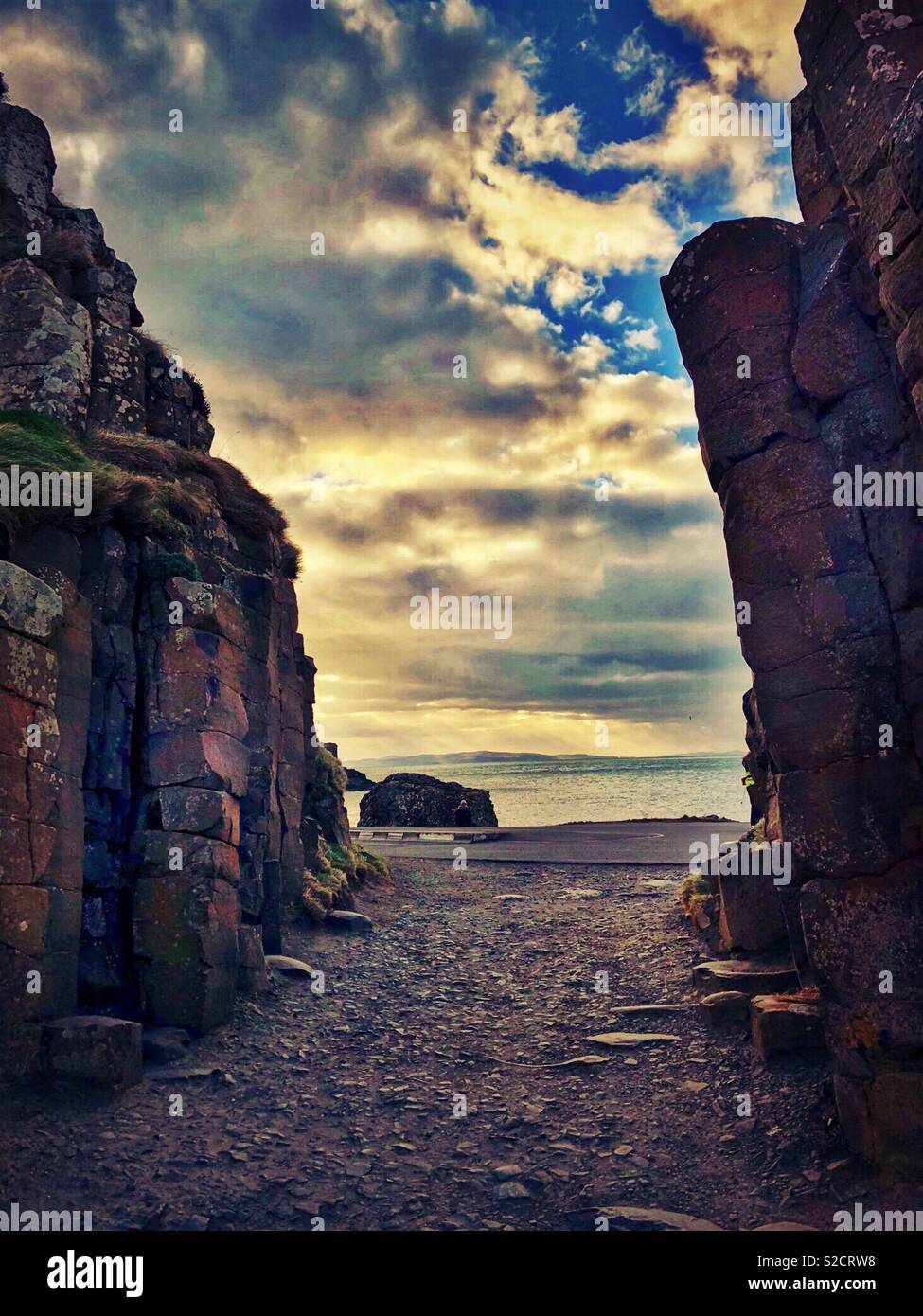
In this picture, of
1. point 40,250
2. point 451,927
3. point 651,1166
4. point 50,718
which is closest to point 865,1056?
point 651,1166

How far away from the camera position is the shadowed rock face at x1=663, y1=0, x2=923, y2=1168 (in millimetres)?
7840

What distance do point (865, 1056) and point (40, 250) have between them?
66.2 ft

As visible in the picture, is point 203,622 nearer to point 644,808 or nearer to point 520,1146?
point 520,1146

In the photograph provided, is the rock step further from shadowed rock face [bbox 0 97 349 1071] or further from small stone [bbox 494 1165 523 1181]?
shadowed rock face [bbox 0 97 349 1071]

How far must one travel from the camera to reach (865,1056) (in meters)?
7.86

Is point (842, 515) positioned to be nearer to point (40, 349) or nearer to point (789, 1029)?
point (789, 1029)

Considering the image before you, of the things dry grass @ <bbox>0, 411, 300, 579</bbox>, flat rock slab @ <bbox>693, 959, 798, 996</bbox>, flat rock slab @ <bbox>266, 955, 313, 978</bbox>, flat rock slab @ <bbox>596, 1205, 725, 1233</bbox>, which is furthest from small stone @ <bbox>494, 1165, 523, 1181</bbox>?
dry grass @ <bbox>0, 411, 300, 579</bbox>

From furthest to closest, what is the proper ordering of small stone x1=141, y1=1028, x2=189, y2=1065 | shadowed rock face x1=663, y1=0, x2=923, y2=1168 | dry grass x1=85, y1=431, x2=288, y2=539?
dry grass x1=85, y1=431, x2=288, y2=539 → small stone x1=141, y1=1028, x2=189, y2=1065 → shadowed rock face x1=663, y1=0, x2=923, y2=1168

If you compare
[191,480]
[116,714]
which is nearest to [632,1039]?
[116,714]

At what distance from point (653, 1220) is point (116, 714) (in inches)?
372

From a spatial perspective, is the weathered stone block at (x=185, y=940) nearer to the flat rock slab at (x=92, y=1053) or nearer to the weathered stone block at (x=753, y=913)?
the flat rock slab at (x=92, y=1053)

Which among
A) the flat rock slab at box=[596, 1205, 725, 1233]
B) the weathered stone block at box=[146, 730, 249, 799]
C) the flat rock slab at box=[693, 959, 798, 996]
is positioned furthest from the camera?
the weathered stone block at box=[146, 730, 249, 799]

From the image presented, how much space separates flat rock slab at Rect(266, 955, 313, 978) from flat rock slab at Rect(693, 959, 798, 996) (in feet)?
22.3

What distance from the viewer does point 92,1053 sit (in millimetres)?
8875
